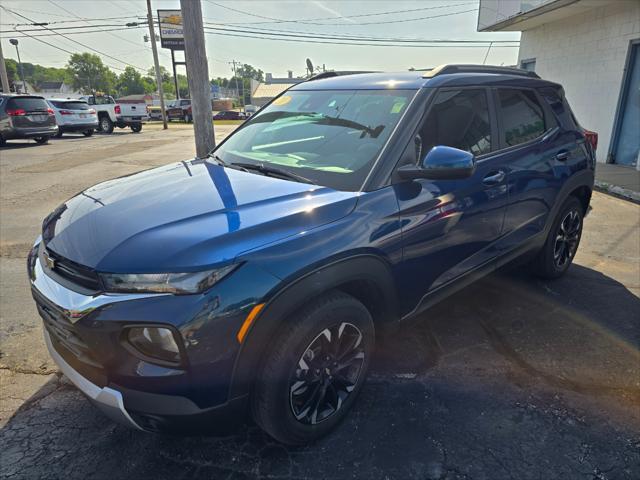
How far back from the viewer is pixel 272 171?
2648 millimetres

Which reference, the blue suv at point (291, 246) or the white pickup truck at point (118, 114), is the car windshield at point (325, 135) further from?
the white pickup truck at point (118, 114)

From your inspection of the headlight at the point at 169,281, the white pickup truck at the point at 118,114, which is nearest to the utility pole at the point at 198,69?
the headlight at the point at 169,281

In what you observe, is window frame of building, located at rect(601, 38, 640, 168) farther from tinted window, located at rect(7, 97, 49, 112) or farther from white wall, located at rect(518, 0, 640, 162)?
tinted window, located at rect(7, 97, 49, 112)

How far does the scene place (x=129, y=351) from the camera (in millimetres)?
1747

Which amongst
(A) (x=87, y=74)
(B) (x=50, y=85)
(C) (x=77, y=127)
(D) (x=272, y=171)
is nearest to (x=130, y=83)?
(A) (x=87, y=74)

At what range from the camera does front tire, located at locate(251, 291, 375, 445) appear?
6.39 feet

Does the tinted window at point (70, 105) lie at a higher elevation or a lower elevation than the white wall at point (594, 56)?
lower

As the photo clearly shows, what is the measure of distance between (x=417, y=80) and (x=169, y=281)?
6.67 feet

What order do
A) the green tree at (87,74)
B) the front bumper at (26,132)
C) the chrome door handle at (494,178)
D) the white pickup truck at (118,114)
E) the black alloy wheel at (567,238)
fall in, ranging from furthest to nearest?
the green tree at (87,74) < the white pickup truck at (118,114) < the front bumper at (26,132) < the black alloy wheel at (567,238) < the chrome door handle at (494,178)

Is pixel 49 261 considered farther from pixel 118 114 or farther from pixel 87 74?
pixel 87 74

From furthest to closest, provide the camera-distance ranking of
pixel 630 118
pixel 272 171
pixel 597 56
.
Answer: pixel 597 56 → pixel 630 118 → pixel 272 171

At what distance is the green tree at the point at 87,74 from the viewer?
11138 cm

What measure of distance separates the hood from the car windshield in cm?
23

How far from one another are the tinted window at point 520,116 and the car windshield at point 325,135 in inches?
38.3
